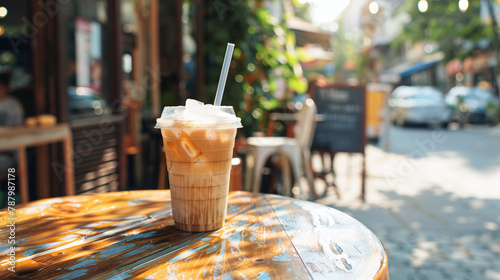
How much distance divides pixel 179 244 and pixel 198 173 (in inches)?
7.8

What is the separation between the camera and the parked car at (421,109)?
16.7m

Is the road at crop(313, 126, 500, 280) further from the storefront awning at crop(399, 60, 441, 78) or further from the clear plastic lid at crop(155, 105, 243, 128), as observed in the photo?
the storefront awning at crop(399, 60, 441, 78)

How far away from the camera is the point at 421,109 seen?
16984 millimetres

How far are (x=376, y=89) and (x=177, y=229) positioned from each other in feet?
31.9

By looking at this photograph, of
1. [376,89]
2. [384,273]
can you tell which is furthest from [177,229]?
[376,89]

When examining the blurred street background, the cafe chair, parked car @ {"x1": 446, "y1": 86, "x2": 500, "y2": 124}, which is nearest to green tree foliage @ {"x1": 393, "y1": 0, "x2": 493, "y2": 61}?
parked car @ {"x1": 446, "y1": 86, "x2": 500, "y2": 124}

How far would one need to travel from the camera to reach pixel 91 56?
538cm

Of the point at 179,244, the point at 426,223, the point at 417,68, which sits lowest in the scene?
the point at 426,223

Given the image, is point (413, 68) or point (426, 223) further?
point (413, 68)

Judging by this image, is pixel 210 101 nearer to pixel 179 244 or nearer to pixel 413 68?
pixel 179 244

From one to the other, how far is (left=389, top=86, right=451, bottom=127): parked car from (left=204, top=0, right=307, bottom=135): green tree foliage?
11128 millimetres

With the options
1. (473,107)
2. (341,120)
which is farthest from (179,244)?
(473,107)

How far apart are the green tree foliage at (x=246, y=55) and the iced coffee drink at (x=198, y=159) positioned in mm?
4750

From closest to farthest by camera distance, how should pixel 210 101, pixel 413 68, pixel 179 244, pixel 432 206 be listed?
1. pixel 179 244
2. pixel 432 206
3. pixel 210 101
4. pixel 413 68
